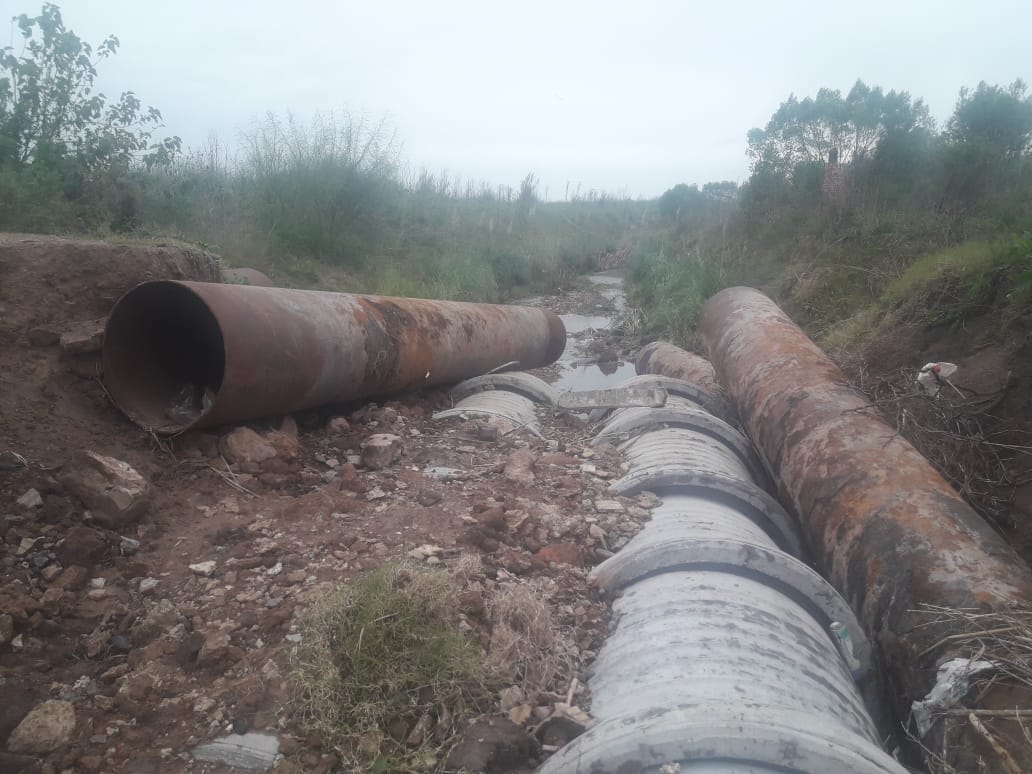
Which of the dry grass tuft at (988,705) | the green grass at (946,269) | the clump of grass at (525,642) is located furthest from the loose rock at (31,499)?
the green grass at (946,269)

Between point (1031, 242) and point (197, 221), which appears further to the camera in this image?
point (197, 221)

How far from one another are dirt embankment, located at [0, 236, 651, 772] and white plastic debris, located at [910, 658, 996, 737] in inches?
38.9

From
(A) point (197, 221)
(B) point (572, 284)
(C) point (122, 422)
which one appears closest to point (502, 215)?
(B) point (572, 284)

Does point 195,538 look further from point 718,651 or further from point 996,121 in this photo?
point 996,121

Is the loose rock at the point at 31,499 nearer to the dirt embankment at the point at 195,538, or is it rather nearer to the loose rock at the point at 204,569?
the dirt embankment at the point at 195,538

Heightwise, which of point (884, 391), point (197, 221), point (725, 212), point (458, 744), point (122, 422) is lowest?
point (458, 744)

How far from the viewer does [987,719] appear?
163 cm

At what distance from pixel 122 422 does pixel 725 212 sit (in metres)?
14.2

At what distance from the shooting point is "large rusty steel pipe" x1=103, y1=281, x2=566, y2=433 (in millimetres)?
3004

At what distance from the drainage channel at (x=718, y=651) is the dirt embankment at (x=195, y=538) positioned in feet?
0.59

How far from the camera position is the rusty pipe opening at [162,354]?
3.08 m

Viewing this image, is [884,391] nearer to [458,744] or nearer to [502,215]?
[458,744]

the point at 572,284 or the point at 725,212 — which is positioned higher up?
the point at 725,212

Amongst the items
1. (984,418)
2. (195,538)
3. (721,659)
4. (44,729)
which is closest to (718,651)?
(721,659)
